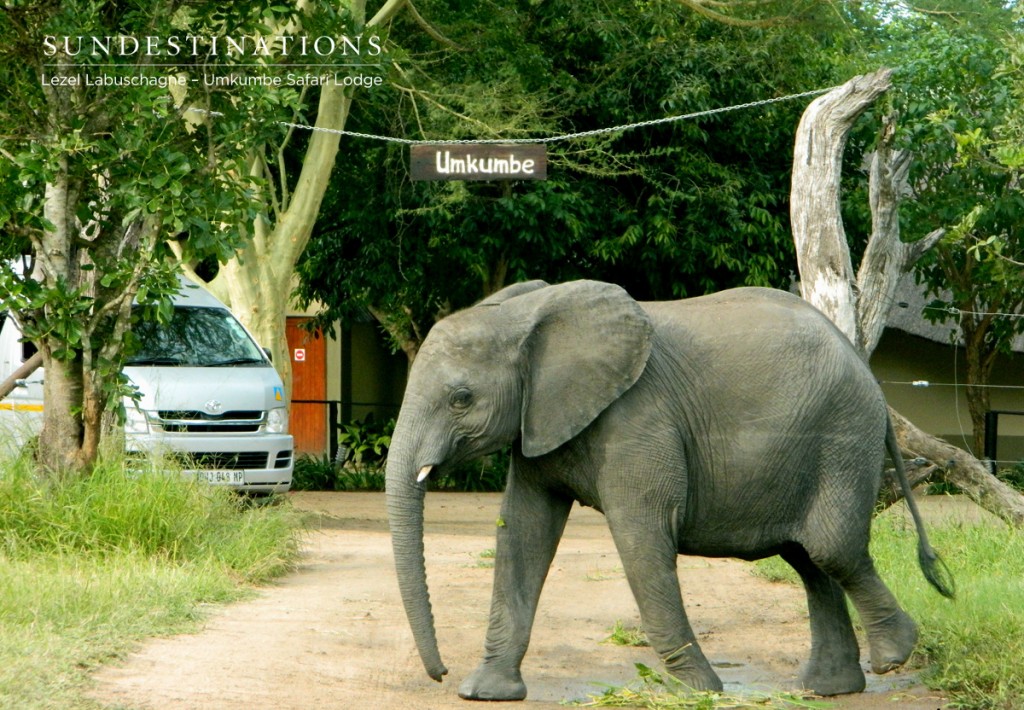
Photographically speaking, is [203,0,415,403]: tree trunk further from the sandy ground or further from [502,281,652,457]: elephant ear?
[502,281,652,457]: elephant ear

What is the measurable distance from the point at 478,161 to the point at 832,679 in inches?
237

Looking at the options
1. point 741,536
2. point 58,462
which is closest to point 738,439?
point 741,536

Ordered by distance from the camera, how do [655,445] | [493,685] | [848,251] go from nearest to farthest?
[655,445], [493,685], [848,251]

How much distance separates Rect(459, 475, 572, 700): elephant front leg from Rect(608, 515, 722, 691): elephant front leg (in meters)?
0.44

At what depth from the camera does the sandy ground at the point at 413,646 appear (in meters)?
6.15

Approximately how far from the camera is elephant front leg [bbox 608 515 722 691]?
5.89 metres

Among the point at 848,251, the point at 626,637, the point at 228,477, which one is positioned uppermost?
the point at 848,251

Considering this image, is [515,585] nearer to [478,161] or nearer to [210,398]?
[478,161]

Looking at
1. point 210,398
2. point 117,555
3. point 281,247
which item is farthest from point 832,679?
point 281,247

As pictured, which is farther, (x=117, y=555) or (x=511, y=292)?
(x=117, y=555)

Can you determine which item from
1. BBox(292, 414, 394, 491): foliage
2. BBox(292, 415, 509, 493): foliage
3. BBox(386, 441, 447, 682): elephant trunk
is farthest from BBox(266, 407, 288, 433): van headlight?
BBox(386, 441, 447, 682): elephant trunk

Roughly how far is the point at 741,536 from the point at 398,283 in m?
11.6

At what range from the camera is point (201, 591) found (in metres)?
8.14

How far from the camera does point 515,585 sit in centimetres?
625
